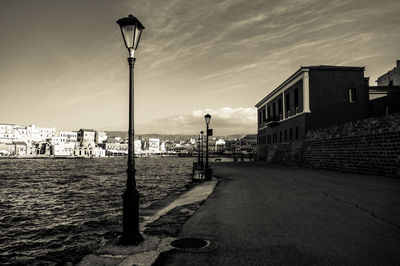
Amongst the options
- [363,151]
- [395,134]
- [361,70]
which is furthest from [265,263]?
[361,70]

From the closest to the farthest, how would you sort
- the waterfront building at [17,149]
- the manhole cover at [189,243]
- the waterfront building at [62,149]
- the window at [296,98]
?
1. the manhole cover at [189,243]
2. the window at [296,98]
3. the waterfront building at [17,149]
4. the waterfront building at [62,149]

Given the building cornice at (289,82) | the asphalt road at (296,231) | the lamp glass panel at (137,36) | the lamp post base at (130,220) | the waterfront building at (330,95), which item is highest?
the building cornice at (289,82)

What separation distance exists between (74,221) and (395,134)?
61.3 feet

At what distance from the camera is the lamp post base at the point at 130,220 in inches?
230

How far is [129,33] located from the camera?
600cm

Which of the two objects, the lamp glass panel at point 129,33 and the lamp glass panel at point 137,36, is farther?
the lamp glass panel at point 137,36

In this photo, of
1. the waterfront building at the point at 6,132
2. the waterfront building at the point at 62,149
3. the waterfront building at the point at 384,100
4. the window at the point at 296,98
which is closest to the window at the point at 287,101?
the window at the point at 296,98

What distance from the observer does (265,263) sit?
4730mm

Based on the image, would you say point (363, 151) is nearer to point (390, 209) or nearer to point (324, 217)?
point (390, 209)

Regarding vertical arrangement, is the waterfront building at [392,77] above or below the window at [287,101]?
above

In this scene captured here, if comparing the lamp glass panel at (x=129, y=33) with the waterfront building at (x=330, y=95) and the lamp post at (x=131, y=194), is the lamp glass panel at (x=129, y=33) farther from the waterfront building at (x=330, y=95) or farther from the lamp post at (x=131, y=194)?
the waterfront building at (x=330, y=95)

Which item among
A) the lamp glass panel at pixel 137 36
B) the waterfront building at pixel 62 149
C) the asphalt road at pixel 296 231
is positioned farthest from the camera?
the waterfront building at pixel 62 149

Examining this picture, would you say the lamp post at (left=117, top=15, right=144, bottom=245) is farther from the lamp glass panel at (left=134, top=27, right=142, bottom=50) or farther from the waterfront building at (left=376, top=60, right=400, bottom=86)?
the waterfront building at (left=376, top=60, right=400, bottom=86)

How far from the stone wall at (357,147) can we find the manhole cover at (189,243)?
16.3 metres
